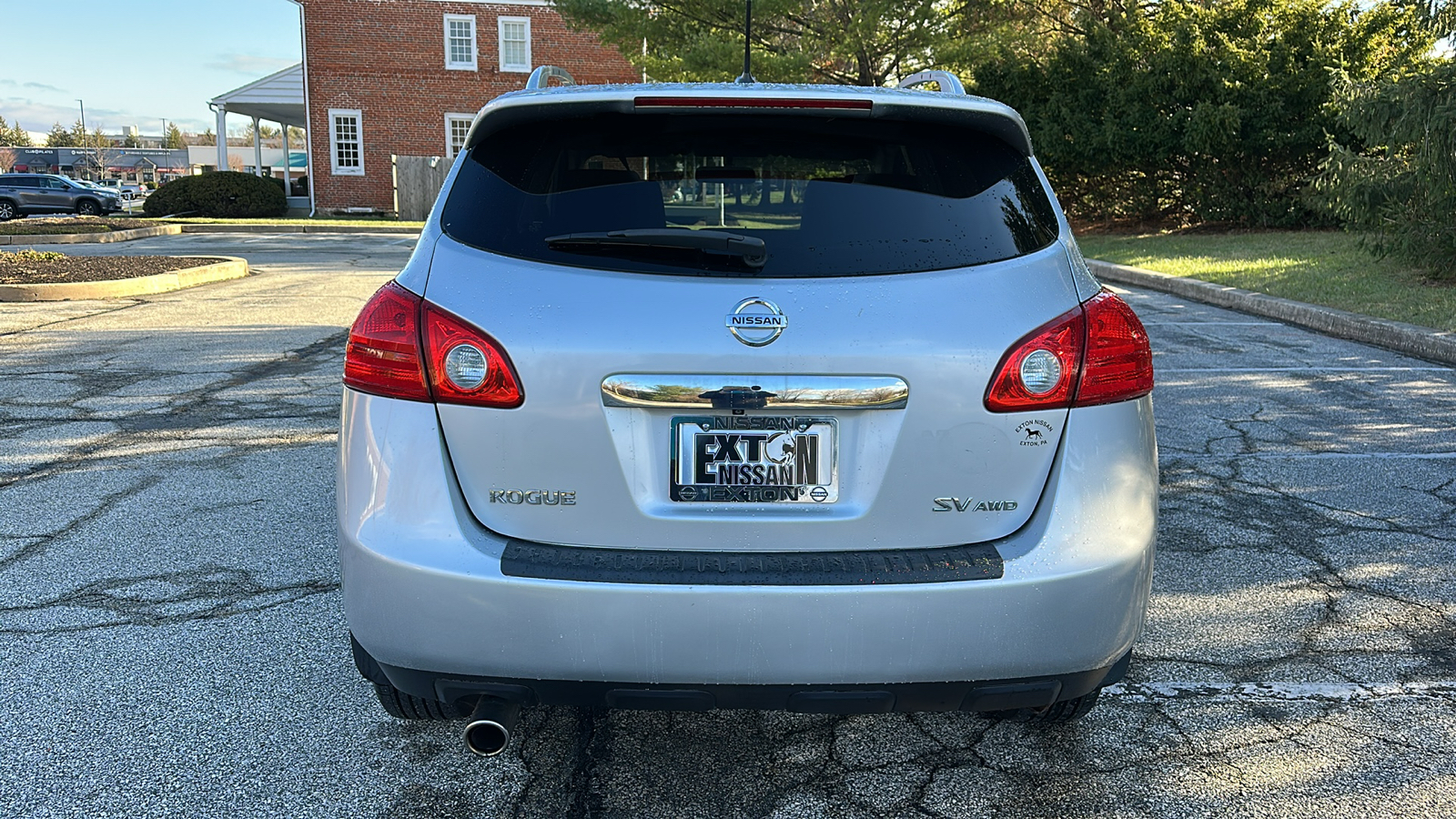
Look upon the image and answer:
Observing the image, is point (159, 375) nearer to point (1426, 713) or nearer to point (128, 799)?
point (128, 799)

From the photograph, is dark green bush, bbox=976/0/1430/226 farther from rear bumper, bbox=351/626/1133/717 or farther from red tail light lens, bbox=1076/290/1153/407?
rear bumper, bbox=351/626/1133/717

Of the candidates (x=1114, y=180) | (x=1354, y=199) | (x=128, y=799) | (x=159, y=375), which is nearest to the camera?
(x=128, y=799)

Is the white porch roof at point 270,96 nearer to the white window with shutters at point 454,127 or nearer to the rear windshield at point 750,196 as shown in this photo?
the white window with shutters at point 454,127

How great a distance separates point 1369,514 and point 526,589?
Answer: 169 inches

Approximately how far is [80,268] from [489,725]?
14.6 metres

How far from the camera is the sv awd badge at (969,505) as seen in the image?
246 cm

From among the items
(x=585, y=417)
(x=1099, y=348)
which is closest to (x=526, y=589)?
(x=585, y=417)

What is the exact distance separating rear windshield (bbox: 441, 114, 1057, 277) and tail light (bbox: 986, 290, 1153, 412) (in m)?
0.21

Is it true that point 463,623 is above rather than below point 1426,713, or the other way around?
above

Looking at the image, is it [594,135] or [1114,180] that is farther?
[1114,180]

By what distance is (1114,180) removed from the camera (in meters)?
25.8

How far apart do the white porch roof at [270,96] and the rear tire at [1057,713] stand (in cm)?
4040

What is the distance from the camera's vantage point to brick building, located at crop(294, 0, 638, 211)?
121ft

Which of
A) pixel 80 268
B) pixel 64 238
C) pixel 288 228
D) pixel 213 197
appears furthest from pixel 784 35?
pixel 213 197
